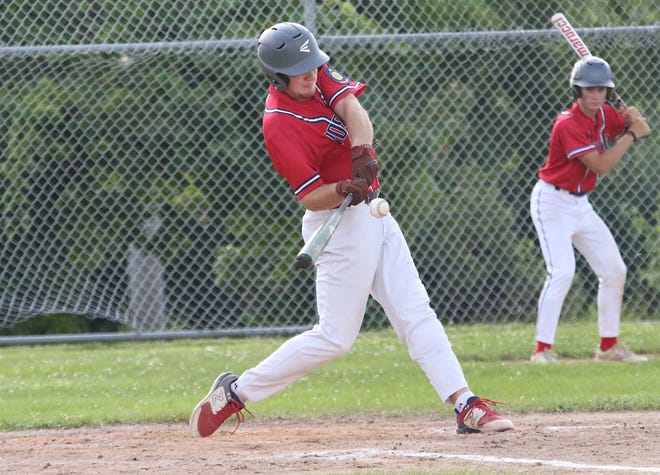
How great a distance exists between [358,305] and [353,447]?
24.8 inches

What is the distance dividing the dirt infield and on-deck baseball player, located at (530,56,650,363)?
6.51 feet

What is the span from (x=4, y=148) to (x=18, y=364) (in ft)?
5.63

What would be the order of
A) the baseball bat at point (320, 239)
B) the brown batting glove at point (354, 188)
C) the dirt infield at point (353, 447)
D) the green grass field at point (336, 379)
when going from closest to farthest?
the dirt infield at point (353, 447)
the baseball bat at point (320, 239)
the brown batting glove at point (354, 188)
the green grass field at point (336, 379)

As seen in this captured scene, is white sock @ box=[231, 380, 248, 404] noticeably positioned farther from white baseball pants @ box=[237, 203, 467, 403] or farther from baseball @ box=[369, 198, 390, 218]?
baseball @ box=[369, 198, 390, 218]

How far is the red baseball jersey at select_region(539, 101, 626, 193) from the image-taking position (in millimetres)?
8070

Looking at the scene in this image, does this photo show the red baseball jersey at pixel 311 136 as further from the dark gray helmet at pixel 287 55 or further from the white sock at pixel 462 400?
the white sock at pixel 462 400

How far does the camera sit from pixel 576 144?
26.4 ft

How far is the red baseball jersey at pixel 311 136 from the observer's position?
17.2ft

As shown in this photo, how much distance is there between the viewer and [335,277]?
5387 millimetres

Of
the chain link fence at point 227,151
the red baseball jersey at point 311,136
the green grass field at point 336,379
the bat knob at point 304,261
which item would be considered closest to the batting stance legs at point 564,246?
the green grass field at point 336,379

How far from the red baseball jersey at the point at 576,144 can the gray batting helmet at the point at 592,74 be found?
26 centimetres

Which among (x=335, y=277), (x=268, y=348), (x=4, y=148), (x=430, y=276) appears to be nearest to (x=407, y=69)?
A: (x=430, y=276)

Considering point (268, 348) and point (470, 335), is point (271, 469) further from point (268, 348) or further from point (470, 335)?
point (470, 335)

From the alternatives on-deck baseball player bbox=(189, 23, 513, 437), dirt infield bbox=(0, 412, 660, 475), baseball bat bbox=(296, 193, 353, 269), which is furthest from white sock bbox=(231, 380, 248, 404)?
baseball bat bbox=(296, 193, 353, 269)
